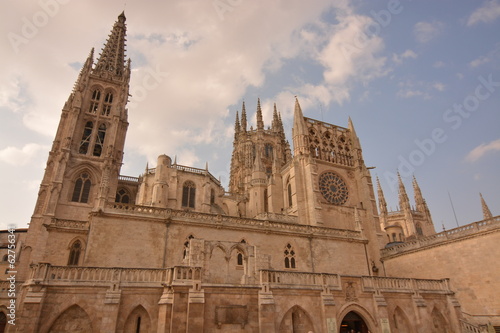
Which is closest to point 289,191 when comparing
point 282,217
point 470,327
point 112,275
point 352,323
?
point 282,217

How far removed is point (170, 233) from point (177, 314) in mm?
7979

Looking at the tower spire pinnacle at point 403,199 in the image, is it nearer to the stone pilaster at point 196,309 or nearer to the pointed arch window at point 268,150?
the pointed arch window at point 268,150

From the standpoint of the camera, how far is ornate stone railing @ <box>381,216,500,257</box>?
18688 millimetres

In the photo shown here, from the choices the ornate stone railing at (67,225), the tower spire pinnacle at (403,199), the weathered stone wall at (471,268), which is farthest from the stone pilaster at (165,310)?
the tower spire pinnacle at (403,199)

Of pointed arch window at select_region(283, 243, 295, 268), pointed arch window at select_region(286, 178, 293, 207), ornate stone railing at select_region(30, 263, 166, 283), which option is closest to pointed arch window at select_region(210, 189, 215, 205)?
pointed arch window at select_region(286, 178, 293, 207)

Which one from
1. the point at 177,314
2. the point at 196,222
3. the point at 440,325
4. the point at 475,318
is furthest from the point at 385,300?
the point at 196,222

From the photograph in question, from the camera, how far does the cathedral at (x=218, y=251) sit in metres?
12.6

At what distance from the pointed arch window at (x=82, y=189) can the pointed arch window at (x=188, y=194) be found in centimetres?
990

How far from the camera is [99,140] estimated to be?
109 ft

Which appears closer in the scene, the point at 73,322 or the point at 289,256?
the point at 73,322

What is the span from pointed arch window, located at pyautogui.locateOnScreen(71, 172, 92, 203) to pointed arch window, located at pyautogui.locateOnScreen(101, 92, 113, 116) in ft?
28.2

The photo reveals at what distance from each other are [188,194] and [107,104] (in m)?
14.3

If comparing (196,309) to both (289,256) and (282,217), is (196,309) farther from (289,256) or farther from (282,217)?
(282,217)

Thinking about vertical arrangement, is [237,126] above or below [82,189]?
above
